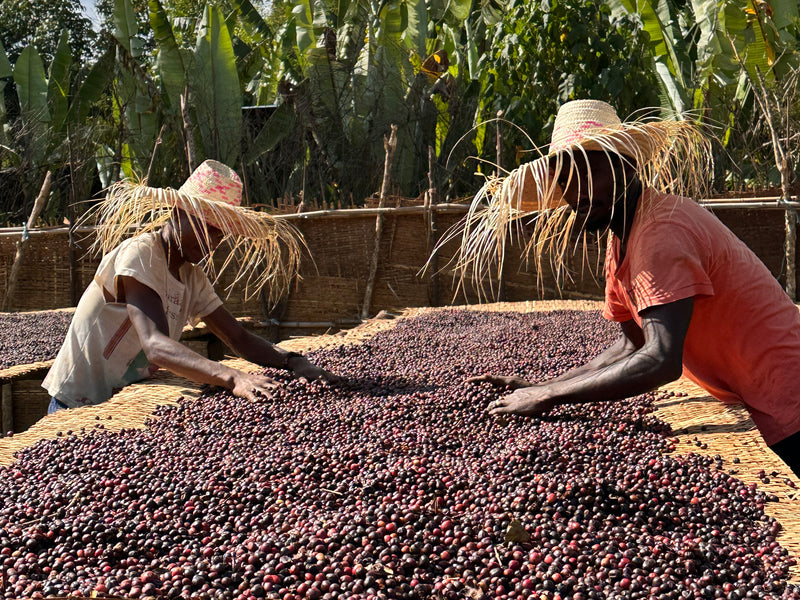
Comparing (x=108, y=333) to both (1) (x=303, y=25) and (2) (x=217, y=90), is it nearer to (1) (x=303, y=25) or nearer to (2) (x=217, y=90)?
(2) (x=217, y=90)

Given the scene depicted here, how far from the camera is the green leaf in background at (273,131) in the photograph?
32.1ft

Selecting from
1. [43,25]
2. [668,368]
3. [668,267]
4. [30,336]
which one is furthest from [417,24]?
[43,25]

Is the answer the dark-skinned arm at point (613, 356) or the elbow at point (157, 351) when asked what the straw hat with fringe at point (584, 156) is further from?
the elbow at point (157, 351)

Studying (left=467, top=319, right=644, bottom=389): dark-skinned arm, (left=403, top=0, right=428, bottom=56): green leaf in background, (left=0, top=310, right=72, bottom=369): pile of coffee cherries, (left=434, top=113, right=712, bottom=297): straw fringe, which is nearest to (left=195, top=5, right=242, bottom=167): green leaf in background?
(left=403, top=0, right=428, bottom=56): green leaf in background

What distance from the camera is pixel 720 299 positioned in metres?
2.17

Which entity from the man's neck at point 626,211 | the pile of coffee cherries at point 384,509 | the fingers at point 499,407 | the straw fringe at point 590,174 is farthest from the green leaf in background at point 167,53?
the man's neck at point 626,211

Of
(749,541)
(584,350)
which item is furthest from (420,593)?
(584,350)

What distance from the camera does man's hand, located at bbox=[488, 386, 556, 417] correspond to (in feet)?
7.76

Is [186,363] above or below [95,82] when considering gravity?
below

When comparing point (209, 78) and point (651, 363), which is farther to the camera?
point (209, 78)

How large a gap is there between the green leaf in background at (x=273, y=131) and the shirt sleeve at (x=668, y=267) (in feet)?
27.3

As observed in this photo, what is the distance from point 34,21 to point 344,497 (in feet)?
58.1

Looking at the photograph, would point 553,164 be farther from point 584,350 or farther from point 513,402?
point 584,350

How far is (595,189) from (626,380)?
551 mm
